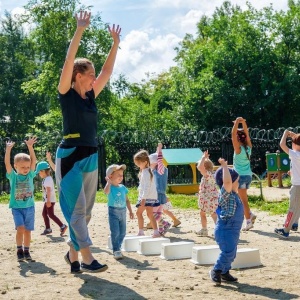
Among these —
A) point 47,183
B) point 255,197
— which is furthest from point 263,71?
point 47,183

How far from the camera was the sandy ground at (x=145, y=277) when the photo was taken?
570 cm

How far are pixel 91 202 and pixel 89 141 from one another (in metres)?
0.58

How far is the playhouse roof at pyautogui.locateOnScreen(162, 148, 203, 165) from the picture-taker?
742 inches

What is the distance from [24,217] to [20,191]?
0.31 metres

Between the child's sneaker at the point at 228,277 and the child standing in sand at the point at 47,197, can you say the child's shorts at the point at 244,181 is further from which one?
the child's sneaker at the point at 228,277

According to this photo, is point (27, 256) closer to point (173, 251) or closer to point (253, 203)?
point (173, 251)

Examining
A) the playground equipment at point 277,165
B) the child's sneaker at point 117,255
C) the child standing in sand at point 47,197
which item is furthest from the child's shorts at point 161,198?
the playground equipment at point 277,165

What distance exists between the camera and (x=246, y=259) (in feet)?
22.6

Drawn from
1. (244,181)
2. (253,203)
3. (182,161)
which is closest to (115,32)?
(244,181)

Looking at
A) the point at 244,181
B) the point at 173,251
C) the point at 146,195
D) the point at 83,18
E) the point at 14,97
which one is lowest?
the point at 173,251

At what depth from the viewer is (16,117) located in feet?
148

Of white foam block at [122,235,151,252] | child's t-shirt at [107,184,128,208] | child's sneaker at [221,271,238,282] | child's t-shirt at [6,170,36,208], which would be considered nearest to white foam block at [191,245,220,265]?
child's sneaker at [221,271,238,282]

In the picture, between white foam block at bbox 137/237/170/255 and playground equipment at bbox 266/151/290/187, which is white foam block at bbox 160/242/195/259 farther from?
playground equipment at bbox 266/151/290/187

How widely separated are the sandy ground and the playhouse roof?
375 inches
